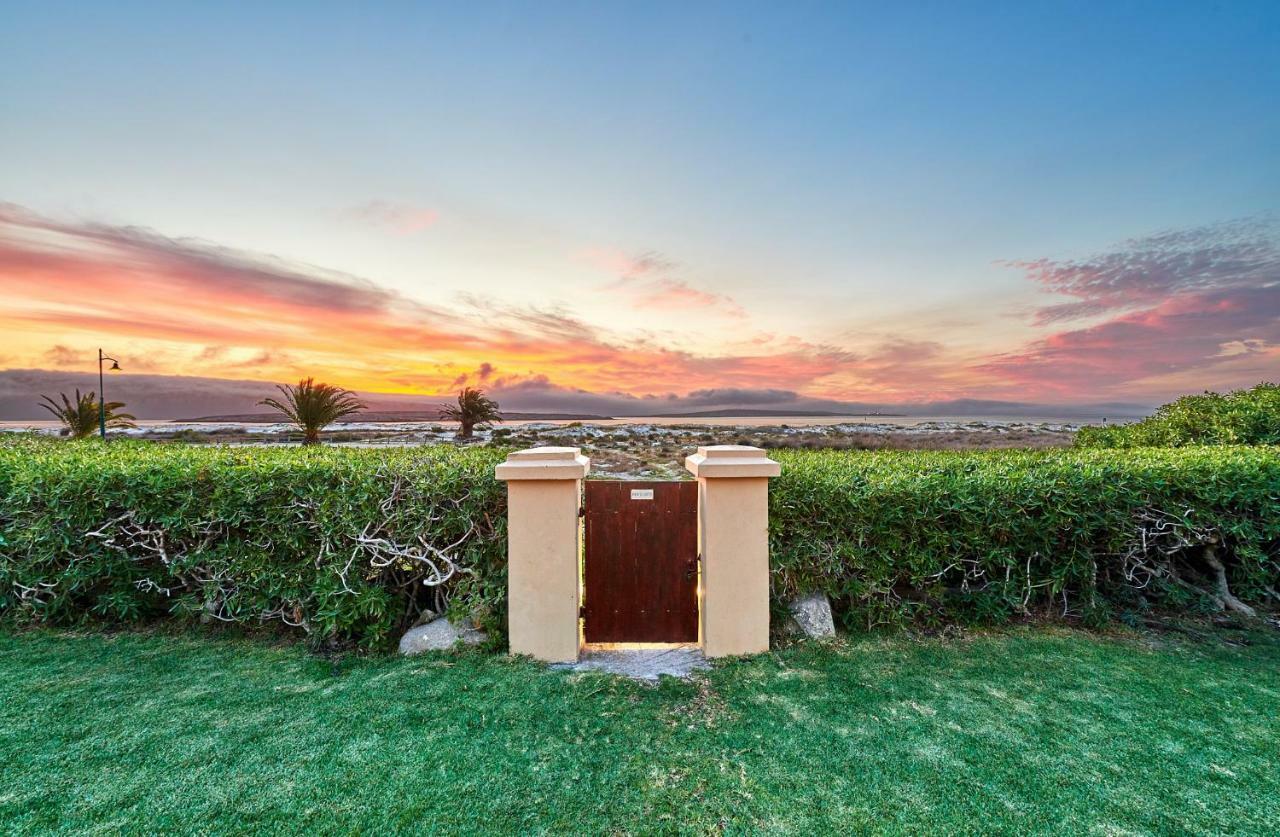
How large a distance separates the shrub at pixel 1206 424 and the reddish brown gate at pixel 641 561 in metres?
7.56

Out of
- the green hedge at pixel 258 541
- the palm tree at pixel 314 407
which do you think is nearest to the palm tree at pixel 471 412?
the palm tree at pixel 314 407

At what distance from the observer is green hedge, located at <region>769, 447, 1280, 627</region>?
4.27 m

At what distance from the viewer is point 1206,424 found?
23.2 ft

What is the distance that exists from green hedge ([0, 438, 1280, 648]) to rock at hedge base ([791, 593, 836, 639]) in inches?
4.7

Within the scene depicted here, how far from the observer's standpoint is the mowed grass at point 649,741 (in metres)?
2.38

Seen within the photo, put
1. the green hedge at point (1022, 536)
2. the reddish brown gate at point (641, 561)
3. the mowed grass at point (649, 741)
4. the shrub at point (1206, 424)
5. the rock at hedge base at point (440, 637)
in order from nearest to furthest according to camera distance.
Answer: the mowed grass at point (649, 741)
the rock at hedge base at point (440, 637)
the reddish brown gate at point (641, 561)
the green hedge at point (1022, 536)
the shrub at point (1206, 424)

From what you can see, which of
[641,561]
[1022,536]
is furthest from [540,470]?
[1022,536]

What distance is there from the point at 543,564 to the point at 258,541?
2.50 m

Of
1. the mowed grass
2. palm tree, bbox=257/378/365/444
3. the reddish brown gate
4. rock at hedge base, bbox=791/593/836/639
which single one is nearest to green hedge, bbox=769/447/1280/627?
rock at hedge base, bbox=791/593/836/639

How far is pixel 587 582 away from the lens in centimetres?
415

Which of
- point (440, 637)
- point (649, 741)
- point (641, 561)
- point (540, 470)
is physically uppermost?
point (540, 470)

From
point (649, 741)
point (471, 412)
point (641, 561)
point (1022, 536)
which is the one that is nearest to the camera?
point (649, 741)

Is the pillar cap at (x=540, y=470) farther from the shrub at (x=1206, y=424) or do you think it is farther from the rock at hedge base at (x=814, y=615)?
the shrub at (x=1206, y=424)

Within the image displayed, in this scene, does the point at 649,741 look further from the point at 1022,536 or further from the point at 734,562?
the point at 1022,536
